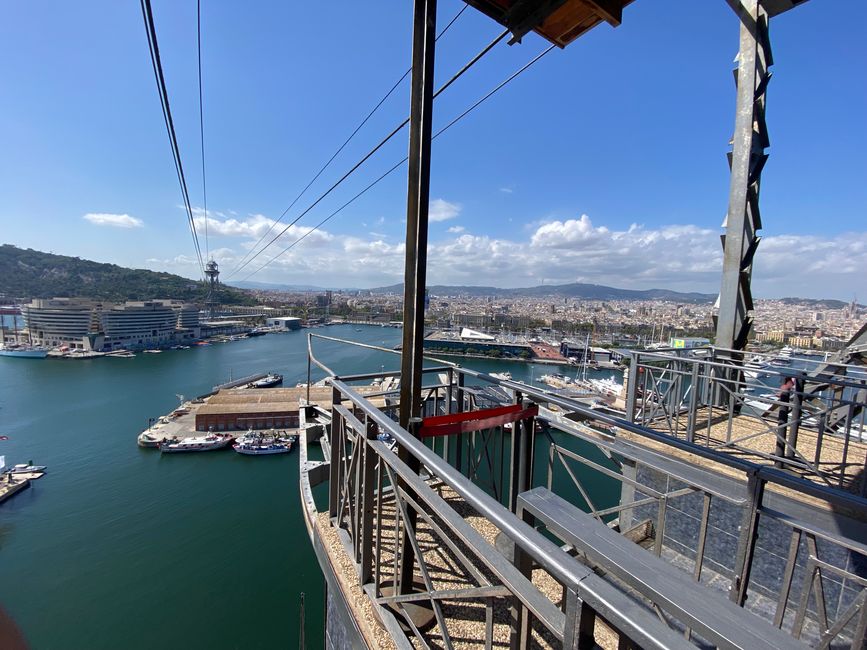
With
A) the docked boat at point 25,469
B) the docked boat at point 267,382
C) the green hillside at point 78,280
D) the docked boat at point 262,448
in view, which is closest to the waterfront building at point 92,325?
the docked boat at point 267,382

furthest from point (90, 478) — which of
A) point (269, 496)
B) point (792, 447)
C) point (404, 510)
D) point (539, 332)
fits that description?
point (539, 332)

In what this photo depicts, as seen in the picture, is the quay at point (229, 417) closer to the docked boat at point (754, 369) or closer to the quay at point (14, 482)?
the quay at point (14, 482)

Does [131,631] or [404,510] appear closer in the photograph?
[404,510]

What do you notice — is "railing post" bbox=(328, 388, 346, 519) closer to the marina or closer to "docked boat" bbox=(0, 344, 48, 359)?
the marina

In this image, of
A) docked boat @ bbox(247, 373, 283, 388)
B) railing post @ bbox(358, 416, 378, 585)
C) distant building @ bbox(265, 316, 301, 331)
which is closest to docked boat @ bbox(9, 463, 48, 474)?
docked boat @ bbox(247, 373, 283, 388)

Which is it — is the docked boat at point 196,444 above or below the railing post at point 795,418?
below

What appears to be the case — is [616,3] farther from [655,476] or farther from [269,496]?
[269,496]
